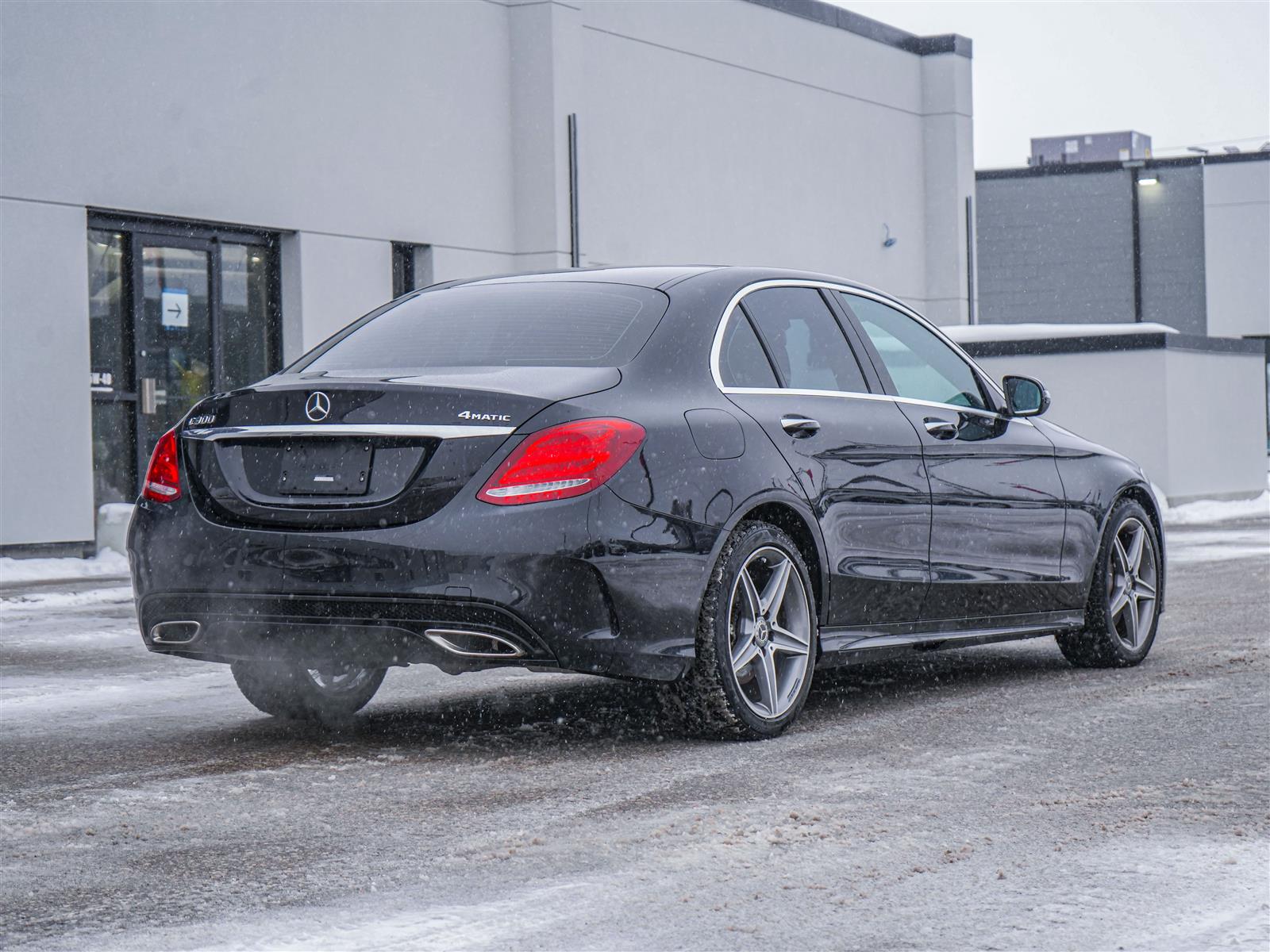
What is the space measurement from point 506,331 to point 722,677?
133 centimetres

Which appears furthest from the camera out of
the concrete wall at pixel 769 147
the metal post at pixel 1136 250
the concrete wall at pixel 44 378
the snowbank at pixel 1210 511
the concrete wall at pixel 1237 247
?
the metal post at pixel 1136 250

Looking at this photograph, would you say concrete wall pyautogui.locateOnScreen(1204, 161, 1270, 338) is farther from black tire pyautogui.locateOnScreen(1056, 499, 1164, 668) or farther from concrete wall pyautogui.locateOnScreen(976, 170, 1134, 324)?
black tire pyautogui.locateOnScreen(1056, 499, 1164, 668)

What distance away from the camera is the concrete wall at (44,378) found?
1502 cm

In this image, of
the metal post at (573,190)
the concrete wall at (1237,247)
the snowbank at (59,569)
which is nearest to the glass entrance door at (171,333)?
the snowbank at (59,569)

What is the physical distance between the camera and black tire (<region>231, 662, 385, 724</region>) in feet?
20.9

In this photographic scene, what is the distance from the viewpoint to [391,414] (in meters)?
5.41

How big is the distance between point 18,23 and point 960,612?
10904mm

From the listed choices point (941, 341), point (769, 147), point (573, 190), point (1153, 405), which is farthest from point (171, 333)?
point (1153, 405)

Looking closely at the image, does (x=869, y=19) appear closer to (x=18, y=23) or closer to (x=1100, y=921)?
(x=18, y=23)

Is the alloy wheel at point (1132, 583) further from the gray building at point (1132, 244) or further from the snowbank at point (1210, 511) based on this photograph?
the gray building at point (1132, 244)

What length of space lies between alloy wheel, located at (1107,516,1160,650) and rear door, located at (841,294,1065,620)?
581 millimetres

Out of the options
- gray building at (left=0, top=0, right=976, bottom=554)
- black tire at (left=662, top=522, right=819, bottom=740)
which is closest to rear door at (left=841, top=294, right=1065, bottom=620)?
black tire at (left=662, top=522, right=819, bottom=740)

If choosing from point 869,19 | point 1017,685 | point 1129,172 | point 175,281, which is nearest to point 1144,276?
point 1129,172

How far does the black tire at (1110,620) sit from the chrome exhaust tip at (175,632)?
391 cm
